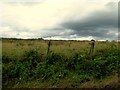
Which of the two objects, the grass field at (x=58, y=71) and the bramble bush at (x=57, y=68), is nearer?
the grass field at (x=58, y=71)

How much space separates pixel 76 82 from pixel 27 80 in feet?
8.85

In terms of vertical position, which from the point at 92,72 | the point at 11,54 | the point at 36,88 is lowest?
the point at 36,88

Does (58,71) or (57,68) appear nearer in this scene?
(58,71)

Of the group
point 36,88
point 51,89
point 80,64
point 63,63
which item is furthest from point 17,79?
point 80,64

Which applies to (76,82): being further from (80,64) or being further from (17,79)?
(17,79)

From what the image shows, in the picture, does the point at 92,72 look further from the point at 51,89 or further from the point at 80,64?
the point at 51,89

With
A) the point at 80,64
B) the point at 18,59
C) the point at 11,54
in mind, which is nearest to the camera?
the point at 80,64

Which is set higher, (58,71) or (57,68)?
(57,68)

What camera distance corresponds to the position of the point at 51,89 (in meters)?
8.38

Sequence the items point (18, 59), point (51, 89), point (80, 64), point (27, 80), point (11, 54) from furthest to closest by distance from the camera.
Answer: point (11, 54) → point (18, 59) → point (80, 64) → point (27, 80) → point (51, 89)

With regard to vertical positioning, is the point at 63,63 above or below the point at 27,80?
above

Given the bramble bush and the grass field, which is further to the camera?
the bramble bush

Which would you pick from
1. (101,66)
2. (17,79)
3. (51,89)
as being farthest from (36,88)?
(101,66)

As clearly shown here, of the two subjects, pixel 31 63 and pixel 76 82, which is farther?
pixel 31 63
